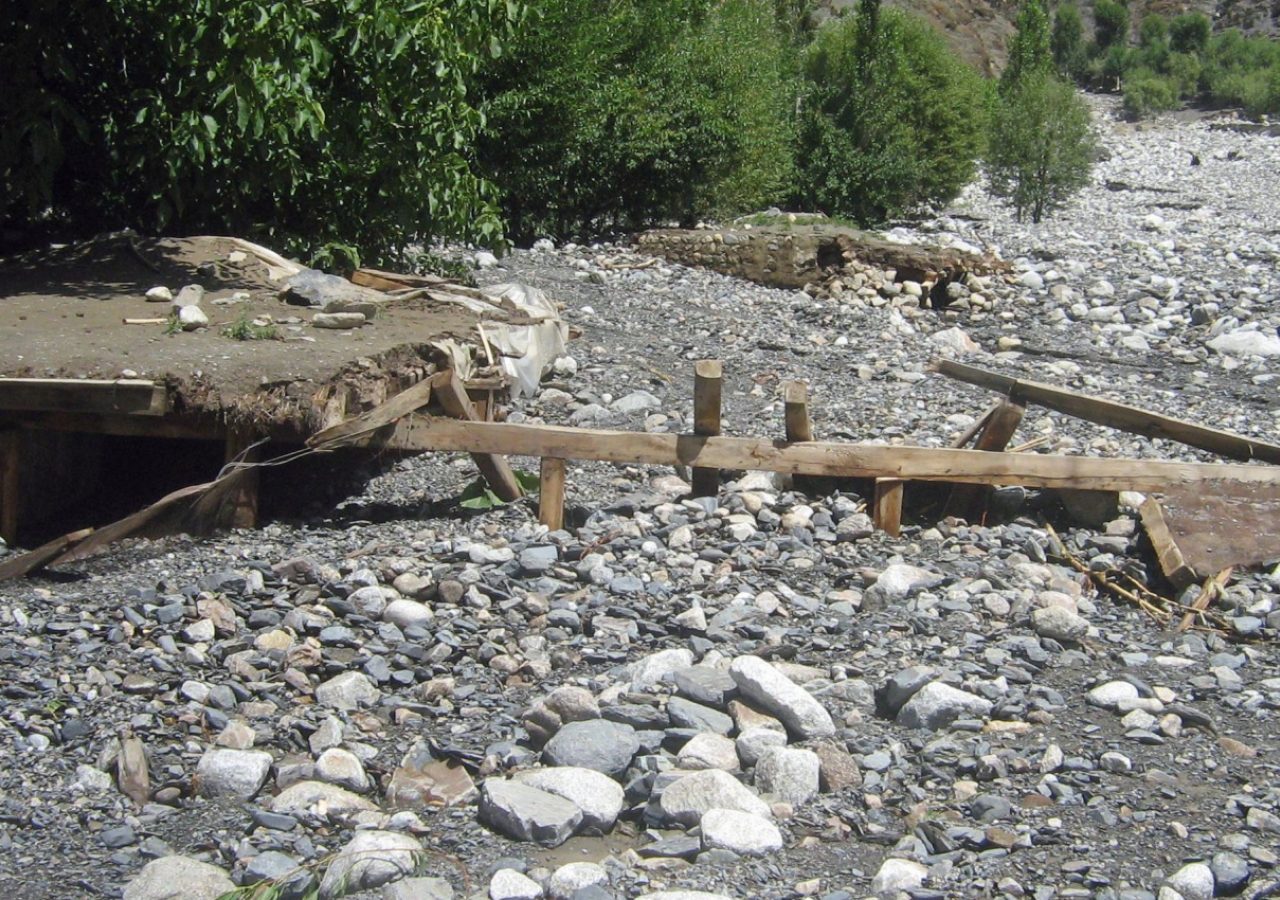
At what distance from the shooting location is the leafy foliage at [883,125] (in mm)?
18453

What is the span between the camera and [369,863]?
2.99m

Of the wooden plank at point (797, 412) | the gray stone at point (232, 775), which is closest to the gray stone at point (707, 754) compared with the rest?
the gray stone at point (232, 775)

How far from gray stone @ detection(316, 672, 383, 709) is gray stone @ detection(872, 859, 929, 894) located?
5.27 ft

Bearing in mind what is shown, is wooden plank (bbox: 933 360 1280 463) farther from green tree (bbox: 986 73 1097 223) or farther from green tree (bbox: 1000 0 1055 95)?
green tree (bbox: 1000 0 1055 95)

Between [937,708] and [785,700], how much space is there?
45cm

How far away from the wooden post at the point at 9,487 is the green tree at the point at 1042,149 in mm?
16362

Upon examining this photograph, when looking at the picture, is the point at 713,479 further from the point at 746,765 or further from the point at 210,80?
the point at 210,80

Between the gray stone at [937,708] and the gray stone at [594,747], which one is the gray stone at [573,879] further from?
the gray stone at [937,708]

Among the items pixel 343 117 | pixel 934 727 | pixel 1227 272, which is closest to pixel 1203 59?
pixel 1227 272

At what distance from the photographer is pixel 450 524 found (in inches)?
212

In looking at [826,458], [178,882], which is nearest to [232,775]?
[178,882]

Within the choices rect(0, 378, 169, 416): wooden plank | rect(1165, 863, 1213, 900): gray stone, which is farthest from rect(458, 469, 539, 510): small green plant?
rect(1165, 863, 1213, 900): gray stone

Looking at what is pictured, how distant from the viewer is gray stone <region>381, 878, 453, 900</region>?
2.89 m

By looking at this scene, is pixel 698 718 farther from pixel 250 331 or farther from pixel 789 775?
pixel 250 331
